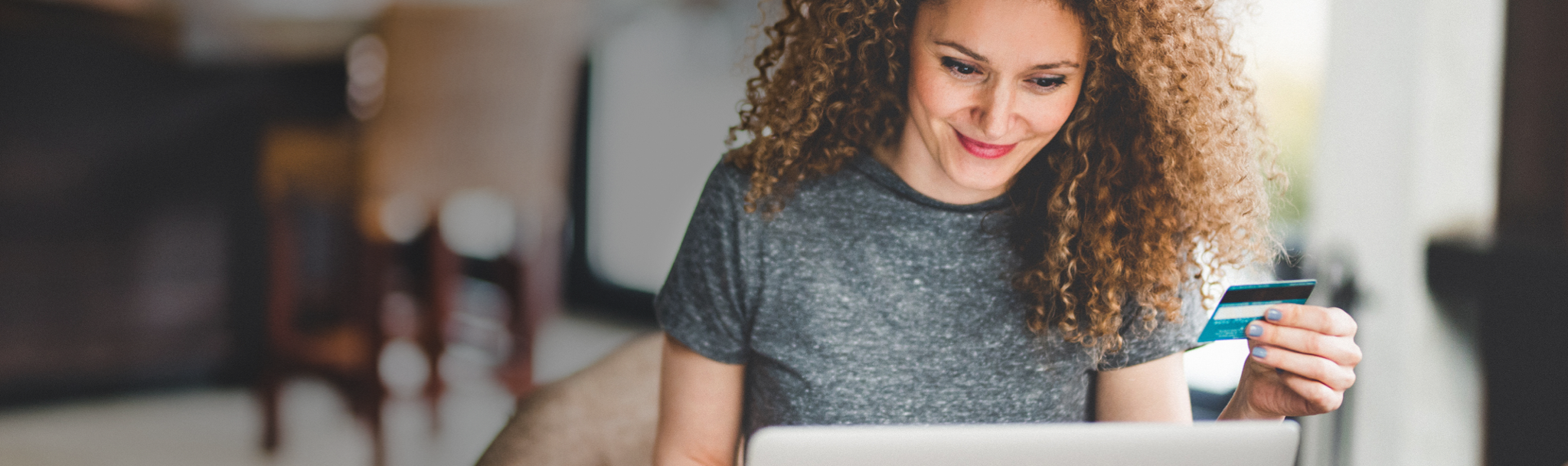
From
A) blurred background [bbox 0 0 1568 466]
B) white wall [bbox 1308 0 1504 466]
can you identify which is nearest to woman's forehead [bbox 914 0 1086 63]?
white wall [bbox 1308 0 1504 466]

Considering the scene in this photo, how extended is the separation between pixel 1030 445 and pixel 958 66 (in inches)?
14.6

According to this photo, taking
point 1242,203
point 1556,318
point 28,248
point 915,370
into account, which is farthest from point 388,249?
point 1556,318

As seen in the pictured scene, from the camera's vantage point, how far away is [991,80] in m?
0.84

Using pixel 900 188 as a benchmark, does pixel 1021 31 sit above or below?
above

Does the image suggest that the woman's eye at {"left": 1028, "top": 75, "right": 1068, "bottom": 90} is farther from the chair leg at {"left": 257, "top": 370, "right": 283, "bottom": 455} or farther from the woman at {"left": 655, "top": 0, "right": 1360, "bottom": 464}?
the chair leg at {"left": 257, "top": 370, "right": 283, "bottom": 455}

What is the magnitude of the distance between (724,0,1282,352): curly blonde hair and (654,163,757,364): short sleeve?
0.02 meters

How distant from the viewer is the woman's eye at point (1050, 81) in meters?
0.84

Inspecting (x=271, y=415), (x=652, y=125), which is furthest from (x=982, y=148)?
(x=271, y=415)

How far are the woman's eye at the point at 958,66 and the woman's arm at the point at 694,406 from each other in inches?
14.8

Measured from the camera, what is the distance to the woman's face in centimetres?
83

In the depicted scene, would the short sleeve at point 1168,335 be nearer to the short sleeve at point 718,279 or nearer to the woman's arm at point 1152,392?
the woman's arm at point 1152,392

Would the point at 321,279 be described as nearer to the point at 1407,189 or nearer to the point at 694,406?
the point at 694,406

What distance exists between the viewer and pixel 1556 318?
921 mm

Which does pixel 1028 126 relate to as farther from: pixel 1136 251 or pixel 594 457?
pixel 594 457
